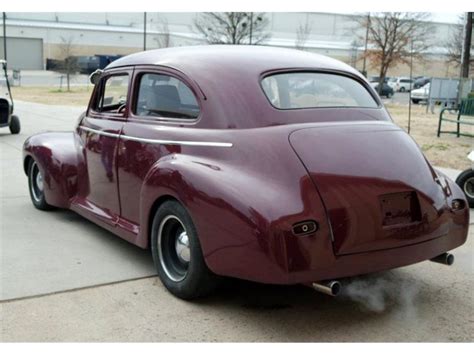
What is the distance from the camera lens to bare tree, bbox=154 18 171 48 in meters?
61.2

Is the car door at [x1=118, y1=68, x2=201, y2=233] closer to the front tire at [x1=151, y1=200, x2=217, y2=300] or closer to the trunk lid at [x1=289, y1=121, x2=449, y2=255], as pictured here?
the front tire at [x1=151, y1=200, x2=217, y2=300]

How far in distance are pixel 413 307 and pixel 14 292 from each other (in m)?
2.75

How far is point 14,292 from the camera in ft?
13.3

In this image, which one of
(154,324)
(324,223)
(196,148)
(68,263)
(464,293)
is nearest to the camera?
(324,223)

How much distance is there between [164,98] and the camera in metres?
4.54

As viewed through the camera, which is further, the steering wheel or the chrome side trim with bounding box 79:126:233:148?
the steering wheel

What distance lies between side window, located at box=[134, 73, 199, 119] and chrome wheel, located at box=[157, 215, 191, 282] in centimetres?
79

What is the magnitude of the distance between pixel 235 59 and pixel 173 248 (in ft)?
4.81

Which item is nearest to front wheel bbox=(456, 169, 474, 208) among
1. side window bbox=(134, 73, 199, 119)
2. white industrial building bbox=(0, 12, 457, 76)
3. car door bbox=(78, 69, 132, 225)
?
side window bbox=(134, 73, 199, 119)

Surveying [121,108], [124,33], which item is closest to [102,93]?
[121,108]

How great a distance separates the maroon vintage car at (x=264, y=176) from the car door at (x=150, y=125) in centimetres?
1

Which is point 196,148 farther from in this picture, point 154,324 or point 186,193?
point 154,324

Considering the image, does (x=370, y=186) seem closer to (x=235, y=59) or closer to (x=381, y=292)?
(x=381, y=292)

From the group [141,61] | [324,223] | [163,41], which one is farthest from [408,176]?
[163,41]
